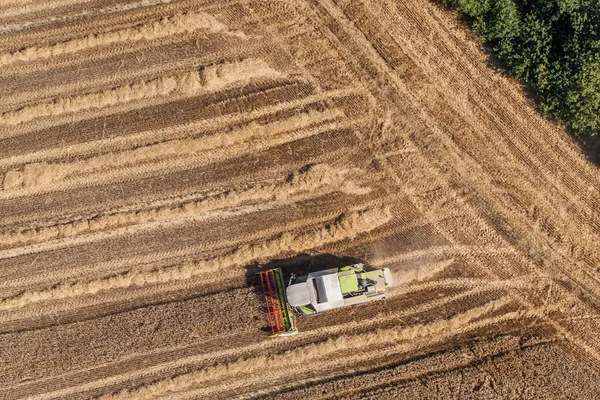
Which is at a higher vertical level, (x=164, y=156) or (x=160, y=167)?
(x=164, y=156)

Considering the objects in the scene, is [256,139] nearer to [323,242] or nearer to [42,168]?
[323,242]

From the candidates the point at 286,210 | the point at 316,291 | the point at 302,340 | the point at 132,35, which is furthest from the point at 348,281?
the point at 132,35


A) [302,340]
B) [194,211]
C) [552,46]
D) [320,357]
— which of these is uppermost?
[552,46]

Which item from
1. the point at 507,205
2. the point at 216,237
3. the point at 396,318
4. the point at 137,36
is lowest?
the point at 396,318

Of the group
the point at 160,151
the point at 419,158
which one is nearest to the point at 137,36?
the point at 160,151

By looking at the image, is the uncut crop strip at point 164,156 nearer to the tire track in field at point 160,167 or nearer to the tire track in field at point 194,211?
the tire track in field at point 160,167

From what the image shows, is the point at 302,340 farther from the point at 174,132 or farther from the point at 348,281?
the point at 174,132

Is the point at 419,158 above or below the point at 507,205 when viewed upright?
above
